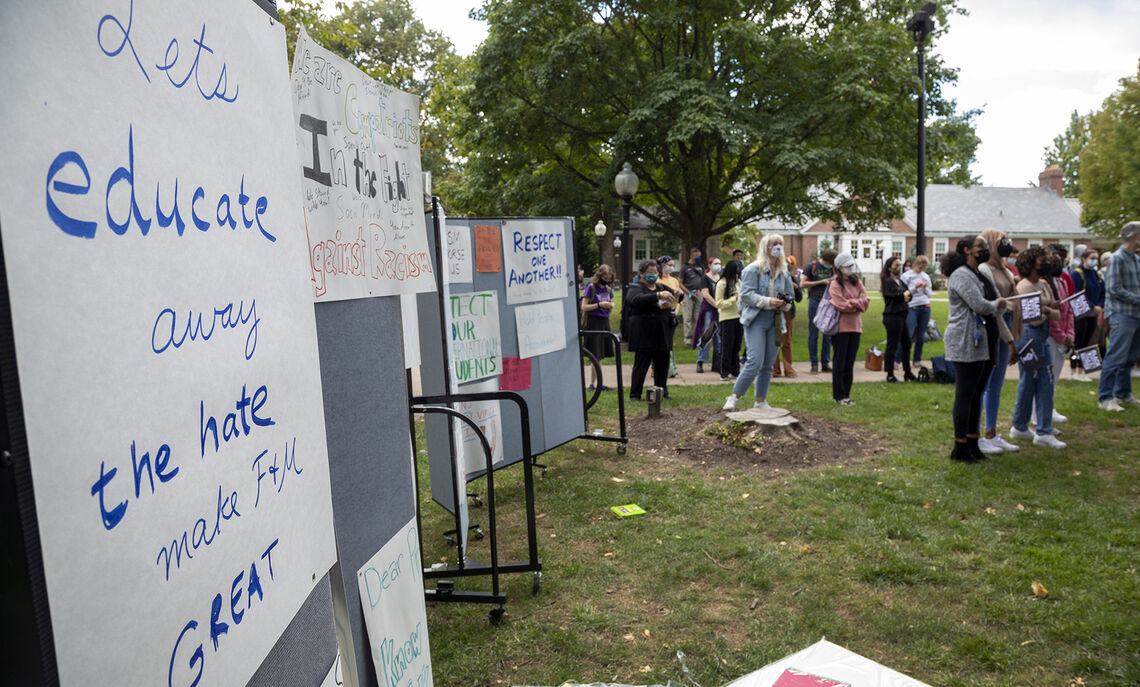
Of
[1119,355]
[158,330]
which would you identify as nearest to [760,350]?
[1119,355]

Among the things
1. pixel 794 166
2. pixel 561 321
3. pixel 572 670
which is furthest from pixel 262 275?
pixel 794 166

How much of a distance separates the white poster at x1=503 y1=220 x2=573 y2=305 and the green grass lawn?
5.36 ft

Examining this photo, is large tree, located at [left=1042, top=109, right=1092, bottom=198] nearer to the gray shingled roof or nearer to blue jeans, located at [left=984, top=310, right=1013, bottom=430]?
the gray shingled roof

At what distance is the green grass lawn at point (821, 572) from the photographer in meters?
3.27

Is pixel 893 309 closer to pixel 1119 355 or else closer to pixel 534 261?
pixel 1119 355

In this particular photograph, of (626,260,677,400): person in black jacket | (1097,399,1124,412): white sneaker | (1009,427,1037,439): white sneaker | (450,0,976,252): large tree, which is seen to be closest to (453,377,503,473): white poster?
(626,260,677,400): person in black jacket

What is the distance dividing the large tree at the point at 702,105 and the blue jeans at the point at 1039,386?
860cm

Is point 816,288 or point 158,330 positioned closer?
point 158,330

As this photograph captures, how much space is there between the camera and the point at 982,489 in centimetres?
557

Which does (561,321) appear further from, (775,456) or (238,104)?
(238,104)

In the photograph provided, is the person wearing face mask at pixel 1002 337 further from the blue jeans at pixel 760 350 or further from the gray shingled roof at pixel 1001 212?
the gray shingled roof at pixel 1001 212

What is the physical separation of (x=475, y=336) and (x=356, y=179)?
10.2 ft

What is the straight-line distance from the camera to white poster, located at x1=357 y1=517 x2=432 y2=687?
2.02 metres

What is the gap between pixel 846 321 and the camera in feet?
29.6
